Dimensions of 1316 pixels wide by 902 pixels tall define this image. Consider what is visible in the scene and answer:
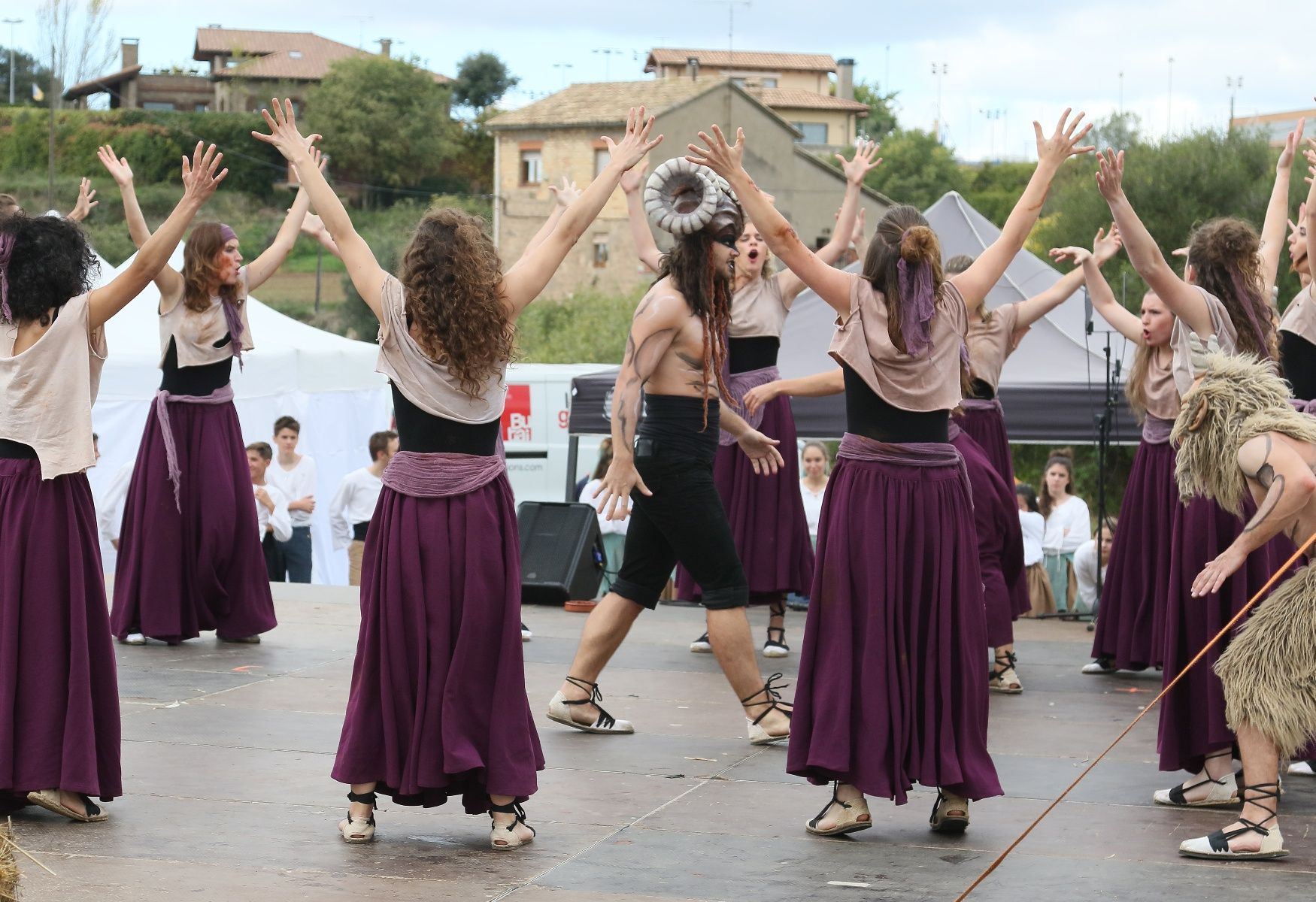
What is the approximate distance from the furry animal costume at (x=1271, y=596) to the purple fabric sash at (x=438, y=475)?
7.25 feet

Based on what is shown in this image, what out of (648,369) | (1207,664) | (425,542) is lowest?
(1207,664)

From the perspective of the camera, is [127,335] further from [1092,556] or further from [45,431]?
[45,431]

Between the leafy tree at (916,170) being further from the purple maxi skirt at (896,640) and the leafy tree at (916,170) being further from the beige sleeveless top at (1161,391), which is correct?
the purple maxi skirt at (896,640)

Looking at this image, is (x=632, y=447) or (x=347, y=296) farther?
(x=347, y=296)

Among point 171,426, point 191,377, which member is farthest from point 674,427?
point 171,426

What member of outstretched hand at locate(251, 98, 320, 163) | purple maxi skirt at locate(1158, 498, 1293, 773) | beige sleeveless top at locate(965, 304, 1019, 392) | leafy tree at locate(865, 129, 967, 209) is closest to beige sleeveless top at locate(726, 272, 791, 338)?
beige sleeveless top at locate(965, 304, 1019, 392)

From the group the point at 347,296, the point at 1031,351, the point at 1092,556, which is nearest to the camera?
the point at 1092,556

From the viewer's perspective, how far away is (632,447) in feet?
20.6

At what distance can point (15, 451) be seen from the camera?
207 inches

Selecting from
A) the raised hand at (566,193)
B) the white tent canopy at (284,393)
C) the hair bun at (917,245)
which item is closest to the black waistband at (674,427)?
the raised hand at (566,193)

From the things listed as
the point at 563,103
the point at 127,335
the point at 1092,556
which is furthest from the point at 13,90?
the point at 1092,556

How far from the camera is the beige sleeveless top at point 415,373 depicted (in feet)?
16.2

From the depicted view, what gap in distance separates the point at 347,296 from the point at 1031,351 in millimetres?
43625

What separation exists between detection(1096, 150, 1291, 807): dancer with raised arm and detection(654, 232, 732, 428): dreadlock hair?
4.74ft
